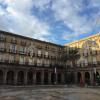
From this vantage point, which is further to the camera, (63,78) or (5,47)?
(63,78)

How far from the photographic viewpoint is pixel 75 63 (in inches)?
2234

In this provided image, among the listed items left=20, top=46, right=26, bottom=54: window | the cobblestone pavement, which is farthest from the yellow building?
the cobblestone pavement

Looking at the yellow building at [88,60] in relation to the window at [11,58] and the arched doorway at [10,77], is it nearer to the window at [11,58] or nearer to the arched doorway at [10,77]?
the arched doorway at [10,77]

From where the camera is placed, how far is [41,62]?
55219mm

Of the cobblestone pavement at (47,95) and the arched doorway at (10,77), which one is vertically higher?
the arched doorway at (10,77)

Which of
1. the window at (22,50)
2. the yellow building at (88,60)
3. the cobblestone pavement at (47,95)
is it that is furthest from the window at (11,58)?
the cobblestone pavement at (47,95)

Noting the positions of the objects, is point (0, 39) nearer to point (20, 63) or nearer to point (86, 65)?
point (20, 63)

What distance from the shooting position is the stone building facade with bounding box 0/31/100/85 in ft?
153

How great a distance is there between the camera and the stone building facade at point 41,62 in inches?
1842

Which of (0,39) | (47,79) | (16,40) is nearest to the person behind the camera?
(0,39)

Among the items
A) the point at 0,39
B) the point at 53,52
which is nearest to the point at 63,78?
the point at 53,52

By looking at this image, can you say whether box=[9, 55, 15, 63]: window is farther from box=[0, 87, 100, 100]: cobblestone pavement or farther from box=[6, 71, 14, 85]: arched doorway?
box=[0, 87, 100, 100]: cobblestone pavement

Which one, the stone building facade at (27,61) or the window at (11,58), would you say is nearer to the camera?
the stone building facade at (27,61)

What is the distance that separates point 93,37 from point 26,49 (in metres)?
22.9
